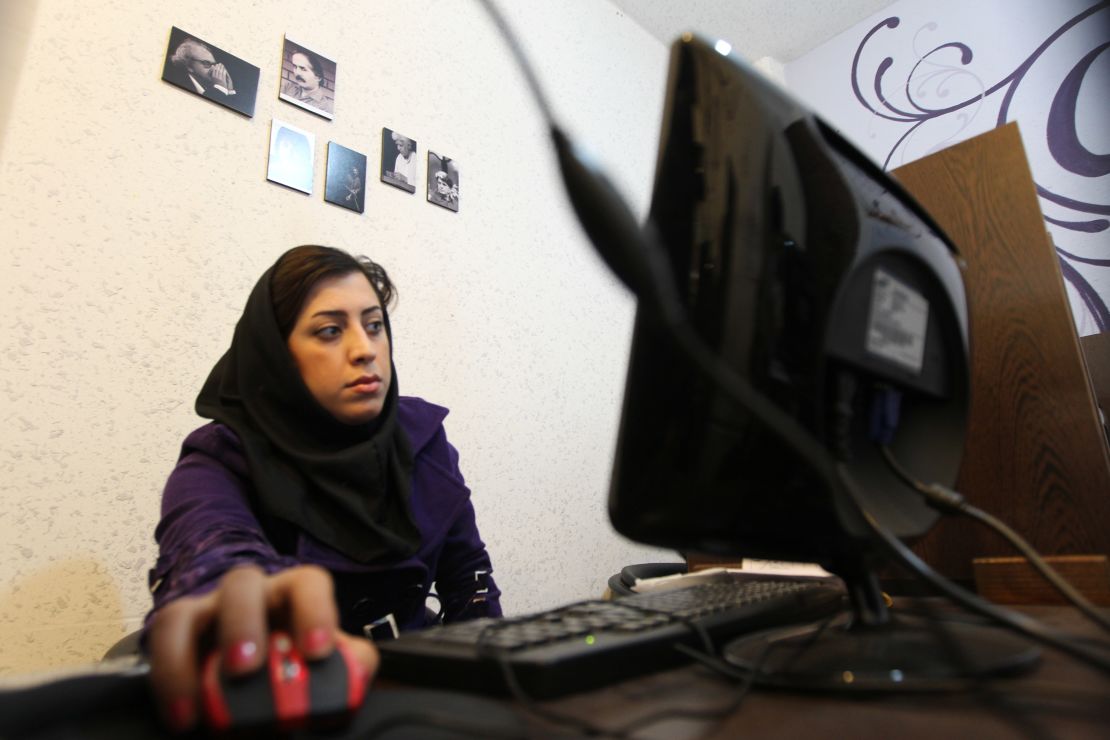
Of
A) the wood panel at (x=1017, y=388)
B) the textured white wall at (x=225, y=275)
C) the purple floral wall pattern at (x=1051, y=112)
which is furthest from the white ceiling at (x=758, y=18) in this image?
the wood panel at (x=1017, y=388)

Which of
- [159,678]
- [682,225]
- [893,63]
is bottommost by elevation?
[159,678]

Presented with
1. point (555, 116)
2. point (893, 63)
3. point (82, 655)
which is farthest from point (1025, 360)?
point (893, 63)

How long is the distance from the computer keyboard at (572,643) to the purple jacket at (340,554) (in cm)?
27

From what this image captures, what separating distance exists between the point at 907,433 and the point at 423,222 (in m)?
1.25

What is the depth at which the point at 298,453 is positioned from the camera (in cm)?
93

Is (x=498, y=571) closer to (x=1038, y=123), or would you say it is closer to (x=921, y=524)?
(x=921, y=524)

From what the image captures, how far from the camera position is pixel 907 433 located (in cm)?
44

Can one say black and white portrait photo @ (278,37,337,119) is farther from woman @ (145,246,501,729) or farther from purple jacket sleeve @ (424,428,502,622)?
purple jacket sleeve @ (424,428,502,622)

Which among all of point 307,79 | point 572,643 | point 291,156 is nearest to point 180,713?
point 572,643

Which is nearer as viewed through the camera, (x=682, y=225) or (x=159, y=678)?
(x=159, y=678)

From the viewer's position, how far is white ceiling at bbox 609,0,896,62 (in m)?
2.29

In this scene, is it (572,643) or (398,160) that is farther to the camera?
(398,160)

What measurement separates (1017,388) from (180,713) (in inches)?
33.7

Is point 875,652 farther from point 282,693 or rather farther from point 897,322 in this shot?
point 282,693
